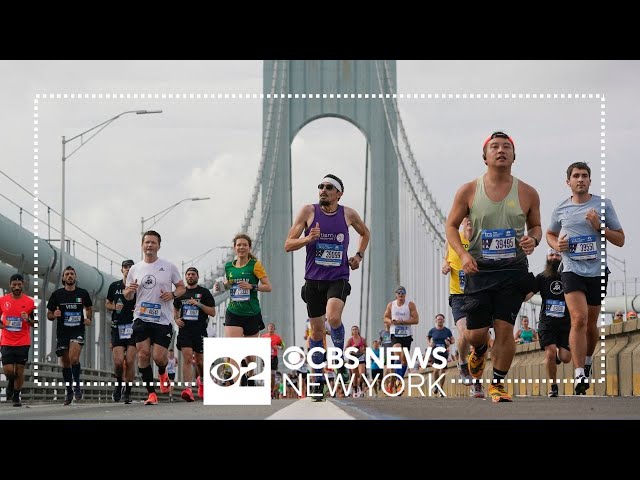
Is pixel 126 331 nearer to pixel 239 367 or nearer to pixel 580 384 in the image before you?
pixel 580 384

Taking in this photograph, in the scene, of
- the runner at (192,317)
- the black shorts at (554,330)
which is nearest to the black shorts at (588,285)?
the black shorts at (554,330)

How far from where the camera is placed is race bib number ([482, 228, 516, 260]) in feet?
32.8

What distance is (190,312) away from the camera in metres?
18.1

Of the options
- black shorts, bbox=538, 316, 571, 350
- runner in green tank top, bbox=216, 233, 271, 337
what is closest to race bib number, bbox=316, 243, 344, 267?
runner in green tank top, bbox=216, 233, 271, 337

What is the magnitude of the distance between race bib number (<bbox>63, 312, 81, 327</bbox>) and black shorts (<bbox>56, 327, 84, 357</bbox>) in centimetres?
10

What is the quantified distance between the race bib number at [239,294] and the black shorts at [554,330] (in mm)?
3339

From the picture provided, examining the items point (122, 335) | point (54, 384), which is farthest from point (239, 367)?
point (54, 384)
